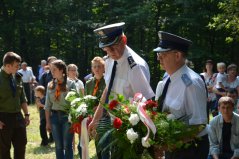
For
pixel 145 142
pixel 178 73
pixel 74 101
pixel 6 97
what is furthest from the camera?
pixel 6 97

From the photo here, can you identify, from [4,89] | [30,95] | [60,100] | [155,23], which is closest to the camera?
[4,89]

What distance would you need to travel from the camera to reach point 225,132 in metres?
6.55

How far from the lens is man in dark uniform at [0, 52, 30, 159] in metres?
6.67

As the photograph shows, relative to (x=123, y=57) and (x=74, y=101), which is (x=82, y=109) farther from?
(x=123, y=57)

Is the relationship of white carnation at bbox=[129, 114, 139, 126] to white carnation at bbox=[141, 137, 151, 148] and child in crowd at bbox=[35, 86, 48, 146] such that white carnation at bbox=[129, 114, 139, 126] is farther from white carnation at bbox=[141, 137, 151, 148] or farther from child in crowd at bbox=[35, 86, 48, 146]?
child in crowd at bbox=[35, 86, 48, 146]

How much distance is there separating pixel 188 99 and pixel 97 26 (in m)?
23.7

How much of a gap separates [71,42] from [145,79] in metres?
25.2

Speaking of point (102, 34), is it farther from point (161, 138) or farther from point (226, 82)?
point (226, 82)

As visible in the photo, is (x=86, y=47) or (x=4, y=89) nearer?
(x=4, y=89)

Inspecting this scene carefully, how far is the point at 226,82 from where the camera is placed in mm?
11328

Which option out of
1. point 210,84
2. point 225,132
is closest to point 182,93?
point 225,132

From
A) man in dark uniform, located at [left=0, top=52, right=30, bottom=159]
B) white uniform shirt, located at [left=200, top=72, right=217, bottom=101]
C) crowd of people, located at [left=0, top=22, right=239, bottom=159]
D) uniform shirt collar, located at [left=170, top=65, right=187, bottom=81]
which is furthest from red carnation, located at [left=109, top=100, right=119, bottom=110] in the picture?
white uniform shirt, located at [left=200, top=72, right=217, bottom=101]

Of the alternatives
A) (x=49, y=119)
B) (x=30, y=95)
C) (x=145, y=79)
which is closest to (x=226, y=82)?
(x=49, y=119)

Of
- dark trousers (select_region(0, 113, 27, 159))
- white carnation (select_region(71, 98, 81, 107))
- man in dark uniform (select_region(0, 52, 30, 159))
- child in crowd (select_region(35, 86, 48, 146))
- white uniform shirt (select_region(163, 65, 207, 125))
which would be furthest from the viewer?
child in crowd (select_region(35, 86, 48, 146))
